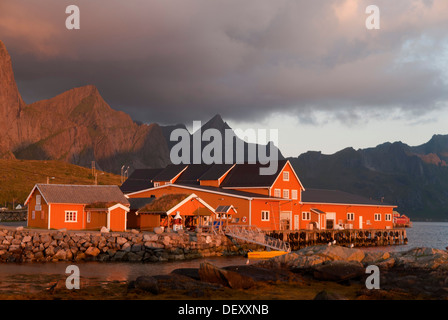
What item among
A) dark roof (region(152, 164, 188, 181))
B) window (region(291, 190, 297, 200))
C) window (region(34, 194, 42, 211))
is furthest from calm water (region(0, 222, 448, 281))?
dark roof (region(152, 164, 188, 181))

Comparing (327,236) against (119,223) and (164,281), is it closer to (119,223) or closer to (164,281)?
(119,223)

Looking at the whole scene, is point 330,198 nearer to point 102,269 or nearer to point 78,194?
point 78,194

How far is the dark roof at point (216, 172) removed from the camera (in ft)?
242

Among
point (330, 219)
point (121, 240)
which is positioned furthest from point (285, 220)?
point (121, 240)

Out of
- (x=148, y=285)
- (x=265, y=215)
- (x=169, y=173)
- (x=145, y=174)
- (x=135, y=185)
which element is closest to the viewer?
(x=148, y=285)

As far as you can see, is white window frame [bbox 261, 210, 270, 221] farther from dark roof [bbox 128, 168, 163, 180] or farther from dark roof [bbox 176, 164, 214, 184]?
dark roof [bbox 128, 168, 163, 180]

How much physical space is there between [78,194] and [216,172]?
81.6 feet

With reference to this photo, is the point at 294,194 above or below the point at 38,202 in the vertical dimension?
above

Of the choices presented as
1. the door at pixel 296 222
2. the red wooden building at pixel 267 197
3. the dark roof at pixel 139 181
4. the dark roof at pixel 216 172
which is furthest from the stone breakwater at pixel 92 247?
the dark roof at pixel 139 181

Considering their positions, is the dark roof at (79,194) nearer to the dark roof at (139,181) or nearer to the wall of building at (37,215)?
the wall of building at (37,215)

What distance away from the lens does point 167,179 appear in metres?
78.6

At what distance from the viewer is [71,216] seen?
53.2m
